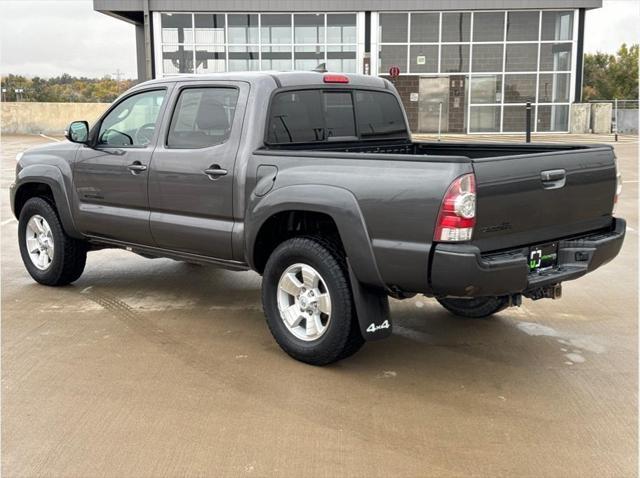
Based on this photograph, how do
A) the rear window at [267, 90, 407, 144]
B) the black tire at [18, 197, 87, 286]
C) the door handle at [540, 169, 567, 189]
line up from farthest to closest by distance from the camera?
the black tire at [18, 197, 87, 286]
the rear window at [267, 90, 407, 144]
the door handle at [540, 169, 567, 189]

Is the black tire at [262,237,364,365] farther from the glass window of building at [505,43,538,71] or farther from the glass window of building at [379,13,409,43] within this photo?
the glass window of building at [505,43,538,71]

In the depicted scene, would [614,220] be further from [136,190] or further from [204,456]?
[136,190]

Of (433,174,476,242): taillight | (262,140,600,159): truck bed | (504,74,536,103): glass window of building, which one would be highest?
(504,74,536,103): glass window of building

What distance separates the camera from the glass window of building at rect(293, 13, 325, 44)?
104ft

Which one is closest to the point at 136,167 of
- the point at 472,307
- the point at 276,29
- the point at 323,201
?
the point at 323,201

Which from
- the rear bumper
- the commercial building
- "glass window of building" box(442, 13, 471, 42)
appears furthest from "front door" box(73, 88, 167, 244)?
"glass window of building" box(442, 13, 471, 42)

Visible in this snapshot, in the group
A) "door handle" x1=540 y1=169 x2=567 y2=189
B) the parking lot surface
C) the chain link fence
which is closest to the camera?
the parking lot surface

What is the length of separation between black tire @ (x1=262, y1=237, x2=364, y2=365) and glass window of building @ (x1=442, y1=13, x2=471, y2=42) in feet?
94.1

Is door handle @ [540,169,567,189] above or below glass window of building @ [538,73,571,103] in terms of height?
below

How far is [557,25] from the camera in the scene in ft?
104

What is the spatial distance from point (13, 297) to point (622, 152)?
21.8m

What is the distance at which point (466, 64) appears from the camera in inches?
1259

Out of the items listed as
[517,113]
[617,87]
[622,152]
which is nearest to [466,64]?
[517,113]

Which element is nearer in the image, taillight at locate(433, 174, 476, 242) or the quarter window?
taillight at locate(433, 174, 476, 242)
